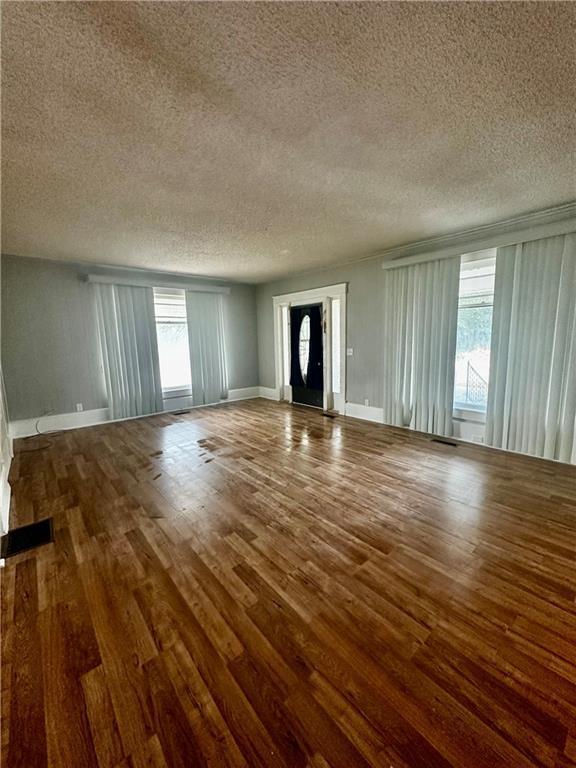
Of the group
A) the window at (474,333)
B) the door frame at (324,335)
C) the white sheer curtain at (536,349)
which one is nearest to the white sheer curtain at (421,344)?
the window at (474,333)

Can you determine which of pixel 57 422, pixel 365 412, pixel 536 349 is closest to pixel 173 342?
pixel 57 422

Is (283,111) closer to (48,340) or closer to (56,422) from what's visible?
(48,340)

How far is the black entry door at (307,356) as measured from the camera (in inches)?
216

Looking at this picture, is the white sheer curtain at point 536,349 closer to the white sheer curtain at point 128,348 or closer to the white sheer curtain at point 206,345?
the white sheer curtain at point 206,345

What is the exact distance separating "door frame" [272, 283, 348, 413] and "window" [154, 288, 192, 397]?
1844mm

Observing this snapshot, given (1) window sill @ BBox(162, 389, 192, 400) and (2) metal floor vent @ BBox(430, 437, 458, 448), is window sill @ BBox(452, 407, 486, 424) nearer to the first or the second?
(2) metal floor vent @ BBox(430, 437, 458, 448)

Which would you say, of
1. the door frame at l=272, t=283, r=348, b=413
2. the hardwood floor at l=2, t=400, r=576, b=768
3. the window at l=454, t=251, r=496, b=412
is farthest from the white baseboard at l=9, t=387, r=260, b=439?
the window at l=454, t=251, r=496, b=412

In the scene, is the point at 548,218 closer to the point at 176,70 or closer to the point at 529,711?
the point at 176,70

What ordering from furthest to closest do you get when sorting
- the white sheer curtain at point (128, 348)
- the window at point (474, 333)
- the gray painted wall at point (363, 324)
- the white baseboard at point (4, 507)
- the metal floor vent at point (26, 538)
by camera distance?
the white sheer curtain at point (128, 348) → the gray painted wall at point (363, 324) → the window at point (474, 333) → the white baseboard at point (4, 507) → the metal floor vent at point (26, 538)

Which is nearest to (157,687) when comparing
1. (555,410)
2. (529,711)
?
(529,711)

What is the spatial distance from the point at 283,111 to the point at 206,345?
477 centimetres

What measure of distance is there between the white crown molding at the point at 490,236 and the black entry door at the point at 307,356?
1669mm

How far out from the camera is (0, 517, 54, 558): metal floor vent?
196cm

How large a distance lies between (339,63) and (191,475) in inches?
121
